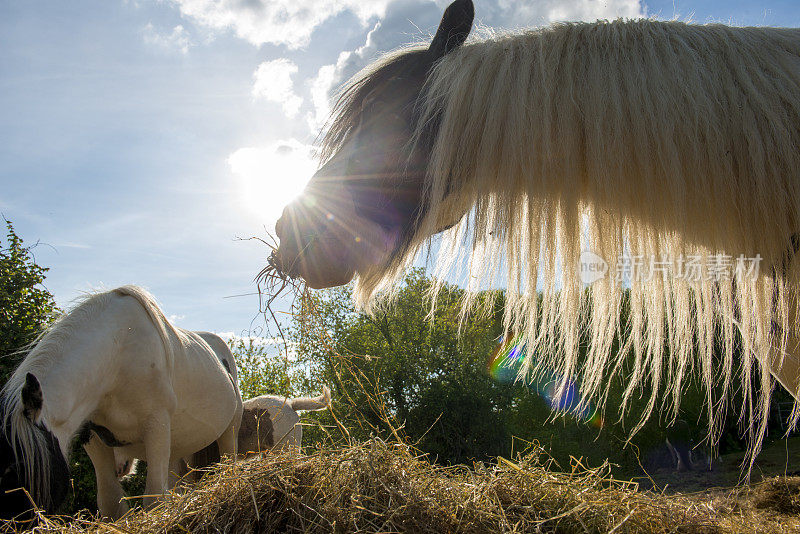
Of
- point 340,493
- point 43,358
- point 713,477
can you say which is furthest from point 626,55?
point 713,477

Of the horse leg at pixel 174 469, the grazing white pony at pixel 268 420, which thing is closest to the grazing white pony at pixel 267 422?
the grazing white pony at pixel 268 420

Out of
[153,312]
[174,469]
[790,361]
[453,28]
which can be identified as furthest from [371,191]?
[174,469]

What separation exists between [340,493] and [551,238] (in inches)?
31.2

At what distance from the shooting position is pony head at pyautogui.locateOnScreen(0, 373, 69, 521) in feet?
5.92

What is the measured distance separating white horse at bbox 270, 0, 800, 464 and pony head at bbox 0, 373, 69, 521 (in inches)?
58.3

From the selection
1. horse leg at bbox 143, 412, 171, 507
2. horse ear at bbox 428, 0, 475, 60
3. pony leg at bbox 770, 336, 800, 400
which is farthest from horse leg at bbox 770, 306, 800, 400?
horse leg at bbox 143, 412, 171, 507

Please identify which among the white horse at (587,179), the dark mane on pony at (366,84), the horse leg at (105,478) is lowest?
the horse leg at (105,478)

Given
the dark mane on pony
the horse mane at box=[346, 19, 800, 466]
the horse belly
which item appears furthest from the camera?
the horse belly

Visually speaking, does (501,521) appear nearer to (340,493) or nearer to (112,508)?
(340,493)

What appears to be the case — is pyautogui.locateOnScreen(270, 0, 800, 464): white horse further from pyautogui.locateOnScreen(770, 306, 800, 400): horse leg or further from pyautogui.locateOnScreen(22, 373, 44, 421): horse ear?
pyautogui.locateOnScreen(22, 373, 44, 421): horse ear

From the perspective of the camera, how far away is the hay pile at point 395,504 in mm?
995

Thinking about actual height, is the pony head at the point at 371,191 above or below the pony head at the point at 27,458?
above

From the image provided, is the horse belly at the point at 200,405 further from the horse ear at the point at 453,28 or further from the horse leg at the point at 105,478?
the horse ear at the point at 453,28

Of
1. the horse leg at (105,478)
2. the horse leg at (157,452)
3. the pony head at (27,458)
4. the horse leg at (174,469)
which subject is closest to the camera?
the pony head at (27,458)
